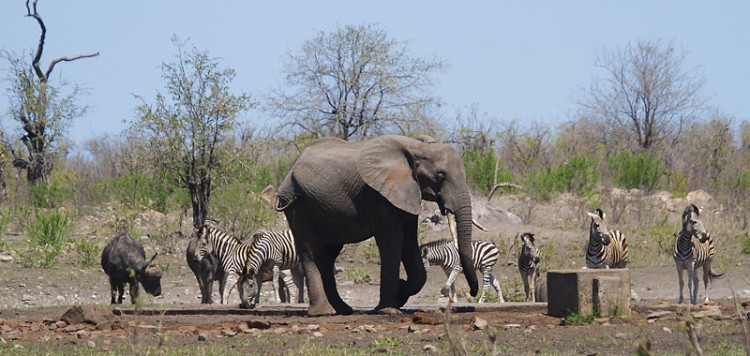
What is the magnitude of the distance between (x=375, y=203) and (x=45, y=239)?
1380 cm

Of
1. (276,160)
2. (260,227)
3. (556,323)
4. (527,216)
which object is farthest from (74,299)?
(276,160)

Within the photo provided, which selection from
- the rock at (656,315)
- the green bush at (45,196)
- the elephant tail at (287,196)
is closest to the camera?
the rock at (656,315)

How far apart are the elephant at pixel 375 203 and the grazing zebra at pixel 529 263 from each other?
17.8 ft

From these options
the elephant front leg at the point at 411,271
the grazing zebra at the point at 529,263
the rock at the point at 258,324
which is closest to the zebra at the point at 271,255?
the grazing zebra at the point at 529,263

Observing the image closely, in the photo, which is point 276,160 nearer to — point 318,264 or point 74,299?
point 74,299

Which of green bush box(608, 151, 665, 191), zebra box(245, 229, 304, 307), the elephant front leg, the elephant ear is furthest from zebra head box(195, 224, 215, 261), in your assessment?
green bush box(608, 151, 665, 191)

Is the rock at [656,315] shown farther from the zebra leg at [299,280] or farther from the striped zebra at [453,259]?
the zebra leg at [299,280]

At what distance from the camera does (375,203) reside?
14.4m

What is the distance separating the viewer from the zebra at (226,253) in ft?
64.8

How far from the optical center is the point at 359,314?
576 inches

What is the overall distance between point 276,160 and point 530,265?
23.2 meters

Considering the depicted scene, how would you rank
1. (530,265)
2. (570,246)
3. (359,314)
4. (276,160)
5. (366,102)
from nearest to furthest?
(359,314)
(530,265)
(570,246)
(366,102)
(276,160)

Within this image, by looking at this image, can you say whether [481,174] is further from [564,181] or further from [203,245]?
[203,245]

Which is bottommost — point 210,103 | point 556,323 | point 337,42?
point 556,323
